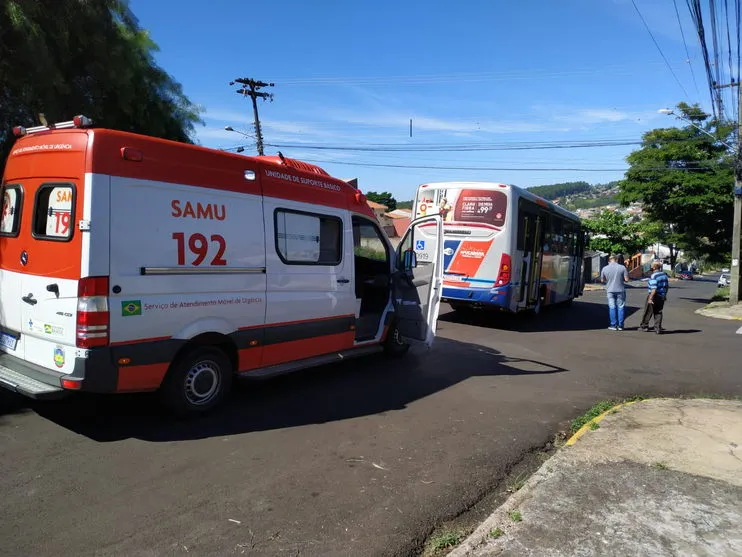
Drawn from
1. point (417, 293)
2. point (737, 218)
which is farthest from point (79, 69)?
point (737, 218)

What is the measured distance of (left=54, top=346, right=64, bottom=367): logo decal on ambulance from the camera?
15.0 ft

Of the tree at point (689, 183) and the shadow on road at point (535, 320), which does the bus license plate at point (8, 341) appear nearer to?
the shadow on road at point (535, 320)

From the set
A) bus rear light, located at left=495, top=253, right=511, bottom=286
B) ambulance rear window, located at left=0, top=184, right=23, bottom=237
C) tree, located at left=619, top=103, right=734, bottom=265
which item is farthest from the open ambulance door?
tree, located at left=619, top=103, right=734, bottom=265

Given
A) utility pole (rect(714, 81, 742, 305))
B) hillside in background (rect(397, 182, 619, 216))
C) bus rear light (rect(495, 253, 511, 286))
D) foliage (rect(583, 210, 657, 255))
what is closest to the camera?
bus rear light (rect(495, 253, 511, 286))

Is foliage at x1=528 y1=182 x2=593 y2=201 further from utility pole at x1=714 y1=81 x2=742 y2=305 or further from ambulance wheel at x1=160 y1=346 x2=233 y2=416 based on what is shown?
ambulance wheel at x1=160 y1=346 x2=233 y2=416

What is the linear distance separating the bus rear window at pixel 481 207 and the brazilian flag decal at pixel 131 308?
839 cm

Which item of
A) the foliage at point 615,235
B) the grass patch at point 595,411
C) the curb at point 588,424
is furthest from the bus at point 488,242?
the foliage at point 615,235

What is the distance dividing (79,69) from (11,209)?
22.0 feet

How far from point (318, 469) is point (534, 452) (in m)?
2.01

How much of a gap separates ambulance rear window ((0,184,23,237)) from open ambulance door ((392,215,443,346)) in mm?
4728

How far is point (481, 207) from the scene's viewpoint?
11.8 metres

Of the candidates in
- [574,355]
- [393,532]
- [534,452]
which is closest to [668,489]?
[534,452]

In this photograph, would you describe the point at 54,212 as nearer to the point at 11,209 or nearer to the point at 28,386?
the point at 11,209

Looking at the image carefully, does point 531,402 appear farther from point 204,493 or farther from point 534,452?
point 204,493
